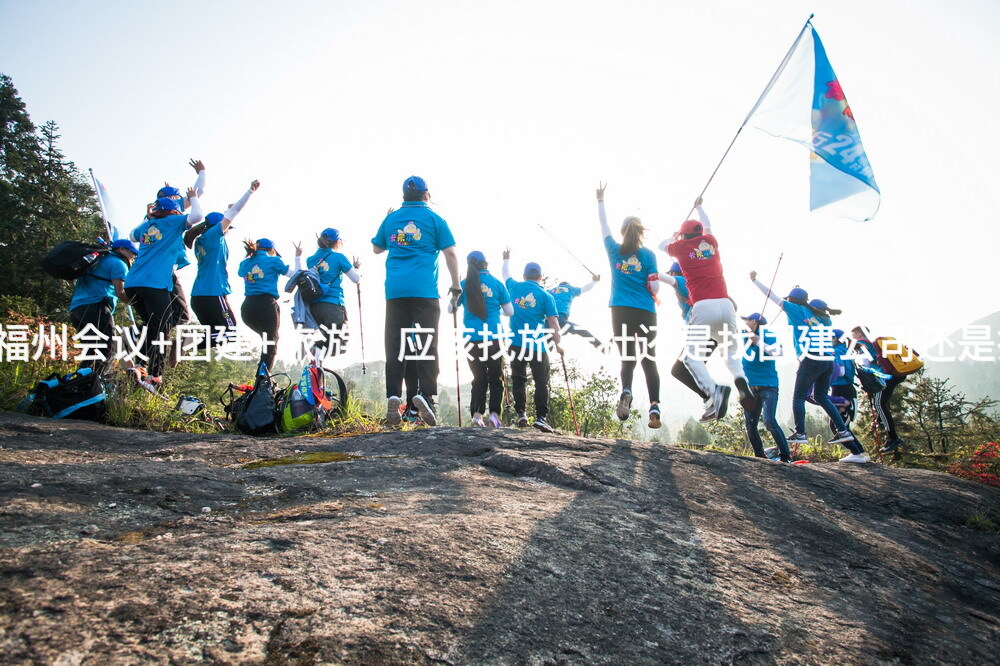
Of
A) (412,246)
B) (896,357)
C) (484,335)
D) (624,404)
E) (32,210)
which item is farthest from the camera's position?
(32,210)

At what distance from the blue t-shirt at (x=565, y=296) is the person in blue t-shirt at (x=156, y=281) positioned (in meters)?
5.36

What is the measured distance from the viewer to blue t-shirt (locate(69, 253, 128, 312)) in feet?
18.5

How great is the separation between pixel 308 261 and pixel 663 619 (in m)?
6.32

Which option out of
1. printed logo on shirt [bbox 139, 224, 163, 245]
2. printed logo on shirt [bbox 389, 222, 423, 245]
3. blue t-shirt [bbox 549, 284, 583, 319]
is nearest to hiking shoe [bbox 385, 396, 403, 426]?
printed logo on shirt [bbox 389, 222, 423, 245]

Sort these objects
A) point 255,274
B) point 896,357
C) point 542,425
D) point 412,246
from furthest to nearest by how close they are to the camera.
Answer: point 896,357 < point 542,425 < point 255,274 < point 412,246

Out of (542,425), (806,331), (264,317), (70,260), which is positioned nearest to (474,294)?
(542,425)

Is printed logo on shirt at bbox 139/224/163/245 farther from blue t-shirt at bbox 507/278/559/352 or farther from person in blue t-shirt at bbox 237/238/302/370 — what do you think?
blue t-shirt at bbox 507/278/559/352

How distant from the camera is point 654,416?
5734 mm

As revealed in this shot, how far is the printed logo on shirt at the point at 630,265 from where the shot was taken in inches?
241

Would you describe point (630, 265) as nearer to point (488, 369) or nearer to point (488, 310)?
point (488, 310)

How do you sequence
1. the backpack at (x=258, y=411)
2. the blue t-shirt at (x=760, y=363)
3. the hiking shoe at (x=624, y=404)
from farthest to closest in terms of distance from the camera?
the blue t-shirt at (x=760, y=363), the hiking shoe at (x=624, y=404), the backpack at (x=258, y=411)

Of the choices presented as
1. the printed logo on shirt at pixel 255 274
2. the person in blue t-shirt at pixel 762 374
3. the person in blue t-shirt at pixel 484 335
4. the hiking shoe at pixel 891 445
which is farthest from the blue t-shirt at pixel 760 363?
the printed logo on shirt at pixel 255 274

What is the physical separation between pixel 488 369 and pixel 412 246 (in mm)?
2101

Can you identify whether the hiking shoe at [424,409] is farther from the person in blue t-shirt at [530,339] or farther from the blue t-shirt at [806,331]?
the blue t-shirt at [806,331]
